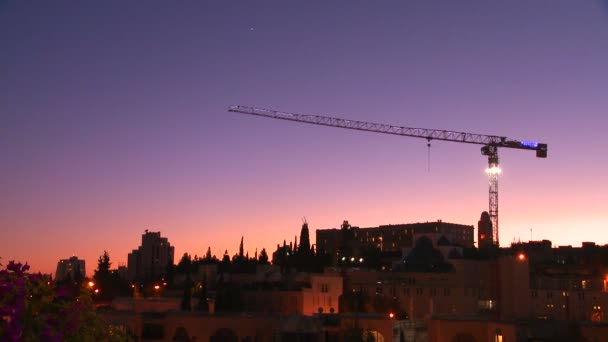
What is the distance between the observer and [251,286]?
74.8 meters

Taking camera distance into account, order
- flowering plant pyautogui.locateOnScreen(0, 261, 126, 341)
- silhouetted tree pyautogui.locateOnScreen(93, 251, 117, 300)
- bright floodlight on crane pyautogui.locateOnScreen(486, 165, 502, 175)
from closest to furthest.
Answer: flowering plant pyautogui.locateOnScreen(0, 261, 126, 341)
silhouetted tree pyautogui.locateOnScreen(93, 251, 117, 300)
bright floodlight on crane pyautogui.locateOnScreen(486, 165, 502, 175)

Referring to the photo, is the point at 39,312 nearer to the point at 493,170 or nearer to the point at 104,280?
the point at 104,280

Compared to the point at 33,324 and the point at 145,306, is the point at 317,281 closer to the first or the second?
the point at 145,306

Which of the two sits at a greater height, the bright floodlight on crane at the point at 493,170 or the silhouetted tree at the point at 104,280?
the bright floodlight on crane at the point at 493,170

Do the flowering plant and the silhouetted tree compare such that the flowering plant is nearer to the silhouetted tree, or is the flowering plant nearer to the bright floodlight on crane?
the silhouetted tree

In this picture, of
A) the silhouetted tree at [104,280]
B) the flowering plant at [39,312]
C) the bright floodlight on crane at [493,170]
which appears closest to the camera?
the flowering plant at [39,312]

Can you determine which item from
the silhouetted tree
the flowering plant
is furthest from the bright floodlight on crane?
the flowering plant

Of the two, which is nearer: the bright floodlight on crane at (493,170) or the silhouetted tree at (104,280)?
the silhouetted tree at (104,280)

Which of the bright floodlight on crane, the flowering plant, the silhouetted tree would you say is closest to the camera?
the flowering plant

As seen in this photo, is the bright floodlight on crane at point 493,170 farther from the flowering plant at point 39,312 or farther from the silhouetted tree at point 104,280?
the flowering plant at point 39,312

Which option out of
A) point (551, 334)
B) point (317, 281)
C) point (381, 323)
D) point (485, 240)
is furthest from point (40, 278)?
point (485, 240)

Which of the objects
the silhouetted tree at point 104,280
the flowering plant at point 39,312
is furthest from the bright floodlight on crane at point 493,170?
the flowering plant at point 39,312

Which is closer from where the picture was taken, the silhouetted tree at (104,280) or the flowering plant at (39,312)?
the flowering plant at (39,312)

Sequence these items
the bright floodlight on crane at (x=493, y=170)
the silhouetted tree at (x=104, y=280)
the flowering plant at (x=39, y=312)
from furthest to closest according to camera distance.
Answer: the bright floodlight on crane at (x=493, y=170) → the silhouetted tree at (x=104, y=280) → the flowering plant at (x=39, y=312)
